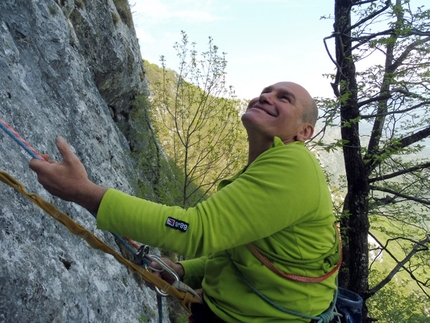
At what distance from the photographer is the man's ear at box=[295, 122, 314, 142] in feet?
5.98

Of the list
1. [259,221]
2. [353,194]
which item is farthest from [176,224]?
[353,194]

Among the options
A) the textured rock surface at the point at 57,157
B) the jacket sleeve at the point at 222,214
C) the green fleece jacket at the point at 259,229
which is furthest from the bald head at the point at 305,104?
the textured rock surface at the point at 57,157

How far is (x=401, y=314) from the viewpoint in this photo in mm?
11727

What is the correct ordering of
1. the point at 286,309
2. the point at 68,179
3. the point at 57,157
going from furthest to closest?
1. the point at 57,157
2. the point at 286,309
3. the point at 68,179

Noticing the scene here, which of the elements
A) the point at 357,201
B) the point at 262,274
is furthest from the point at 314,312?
the point at 357,201

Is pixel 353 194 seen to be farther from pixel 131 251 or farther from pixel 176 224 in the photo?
pixel 176 224

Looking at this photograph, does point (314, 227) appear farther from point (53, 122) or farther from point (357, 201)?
point (357, 201)

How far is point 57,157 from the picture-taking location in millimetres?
3605

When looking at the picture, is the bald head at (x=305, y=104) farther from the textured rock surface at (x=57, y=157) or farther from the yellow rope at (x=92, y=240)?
the textured rock surface at (x=57, y=157)

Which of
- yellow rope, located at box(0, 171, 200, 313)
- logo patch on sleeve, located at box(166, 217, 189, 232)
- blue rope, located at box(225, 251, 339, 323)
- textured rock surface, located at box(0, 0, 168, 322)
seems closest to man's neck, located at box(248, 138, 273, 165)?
blue rope, located at box(225, 251, 339, 323)

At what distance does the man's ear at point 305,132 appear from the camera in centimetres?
182

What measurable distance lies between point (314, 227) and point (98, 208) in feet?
3.11

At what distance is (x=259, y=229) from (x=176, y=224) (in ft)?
1.07

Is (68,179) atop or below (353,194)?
below
